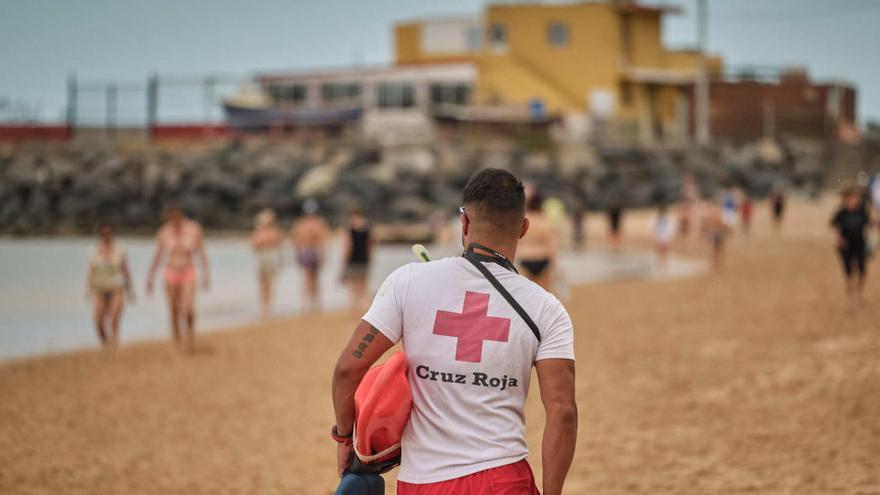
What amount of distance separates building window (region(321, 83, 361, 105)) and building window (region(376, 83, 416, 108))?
5.62 ft

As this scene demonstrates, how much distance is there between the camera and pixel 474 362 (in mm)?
3014

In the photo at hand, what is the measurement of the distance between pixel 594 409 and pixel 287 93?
143 ft

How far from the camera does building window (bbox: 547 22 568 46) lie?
1966 inches

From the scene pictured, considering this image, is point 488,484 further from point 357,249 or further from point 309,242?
point 309,242

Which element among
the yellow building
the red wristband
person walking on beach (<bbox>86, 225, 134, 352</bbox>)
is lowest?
person walking on beach (<bbox>86, 225, 134, 352</bbox>)

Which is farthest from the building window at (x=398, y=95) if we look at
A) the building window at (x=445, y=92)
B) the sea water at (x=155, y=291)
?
the sea water at (x=155, y=291)

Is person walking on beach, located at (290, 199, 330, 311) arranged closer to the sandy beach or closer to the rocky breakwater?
the sandy beach

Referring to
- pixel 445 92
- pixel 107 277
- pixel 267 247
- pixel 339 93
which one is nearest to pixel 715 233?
pixel 267 247

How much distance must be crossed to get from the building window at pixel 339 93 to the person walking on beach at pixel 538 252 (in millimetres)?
39507

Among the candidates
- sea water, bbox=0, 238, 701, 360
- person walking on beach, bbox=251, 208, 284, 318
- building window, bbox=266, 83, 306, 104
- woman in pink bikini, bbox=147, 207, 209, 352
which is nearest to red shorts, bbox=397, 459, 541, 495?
woman in pink bikini, bbox=147, 207, 209, 352

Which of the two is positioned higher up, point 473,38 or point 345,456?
point 473,38

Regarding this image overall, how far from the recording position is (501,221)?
3.13 metres

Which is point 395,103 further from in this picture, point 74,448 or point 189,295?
point 74,448

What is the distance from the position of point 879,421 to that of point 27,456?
6276 millimetres
